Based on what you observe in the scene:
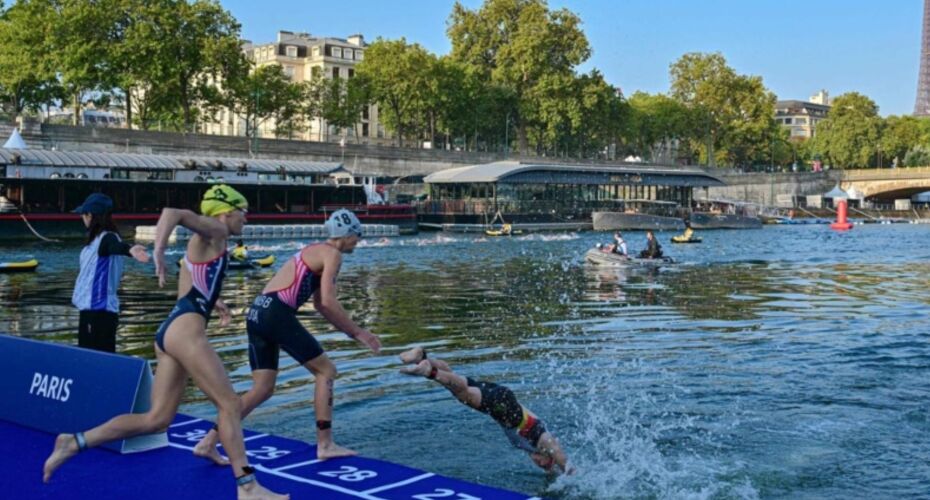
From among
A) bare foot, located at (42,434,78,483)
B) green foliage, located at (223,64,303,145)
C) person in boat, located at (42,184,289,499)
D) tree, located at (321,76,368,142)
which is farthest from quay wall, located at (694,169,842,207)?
bare foot, located at (42,434,78,483)

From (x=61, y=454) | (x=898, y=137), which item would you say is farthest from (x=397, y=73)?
(x=898, y=137)

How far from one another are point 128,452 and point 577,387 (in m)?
7.46

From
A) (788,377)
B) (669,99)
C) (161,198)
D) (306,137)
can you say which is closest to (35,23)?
(161,198)

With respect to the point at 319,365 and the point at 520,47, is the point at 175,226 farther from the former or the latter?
the point at 520,47

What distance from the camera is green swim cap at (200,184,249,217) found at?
25.7 feet

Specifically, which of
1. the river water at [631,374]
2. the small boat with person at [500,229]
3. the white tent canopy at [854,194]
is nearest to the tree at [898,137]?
the white tent canopy at [854,194]

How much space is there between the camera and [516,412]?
8.96m

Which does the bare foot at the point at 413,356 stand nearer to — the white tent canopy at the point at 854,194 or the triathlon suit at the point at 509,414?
the triathlon suit at the point at 509,414

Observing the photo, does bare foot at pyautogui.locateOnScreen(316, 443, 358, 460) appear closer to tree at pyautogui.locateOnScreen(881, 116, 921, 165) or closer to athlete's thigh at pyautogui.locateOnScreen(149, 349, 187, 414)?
athlete's thigh at pyautogui.locateOnScreen(149, 349, 187, 414)

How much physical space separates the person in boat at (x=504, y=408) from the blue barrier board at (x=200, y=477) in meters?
0.84

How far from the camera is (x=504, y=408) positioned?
8914 millimetres

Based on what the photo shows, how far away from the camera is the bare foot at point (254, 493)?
7.24 m

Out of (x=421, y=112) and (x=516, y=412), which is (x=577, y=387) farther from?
(x=421, y=112)

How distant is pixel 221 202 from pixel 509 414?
327 centimetres
